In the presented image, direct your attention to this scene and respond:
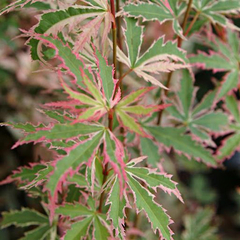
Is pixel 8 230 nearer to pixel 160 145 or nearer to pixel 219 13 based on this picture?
pixel 160 145

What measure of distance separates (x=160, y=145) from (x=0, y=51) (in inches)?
45.9

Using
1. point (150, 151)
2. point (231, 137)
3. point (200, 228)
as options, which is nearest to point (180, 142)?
point (150, 151)

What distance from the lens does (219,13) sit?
0.85m

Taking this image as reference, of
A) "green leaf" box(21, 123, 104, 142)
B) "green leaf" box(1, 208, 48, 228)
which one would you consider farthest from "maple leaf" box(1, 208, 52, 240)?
"green leaf" box(21, 123, 104, 142)

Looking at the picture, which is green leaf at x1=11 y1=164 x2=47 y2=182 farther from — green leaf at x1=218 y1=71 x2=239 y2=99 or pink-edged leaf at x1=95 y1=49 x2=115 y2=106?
green leaf at x1=218 y1=71 x2=239 y2=99

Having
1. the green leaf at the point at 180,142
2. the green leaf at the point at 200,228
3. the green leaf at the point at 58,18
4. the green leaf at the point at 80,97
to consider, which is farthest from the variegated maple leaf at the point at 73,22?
the green leaf at the point at 200,228

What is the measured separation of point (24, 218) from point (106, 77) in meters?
Answer: 0.46

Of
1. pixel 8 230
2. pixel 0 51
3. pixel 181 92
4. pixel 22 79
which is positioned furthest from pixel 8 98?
pixel 181 92

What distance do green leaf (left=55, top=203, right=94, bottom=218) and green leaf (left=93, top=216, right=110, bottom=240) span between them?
26 millimetres

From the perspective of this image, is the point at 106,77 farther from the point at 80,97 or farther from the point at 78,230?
the point at 78,230

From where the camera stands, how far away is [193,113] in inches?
36.6

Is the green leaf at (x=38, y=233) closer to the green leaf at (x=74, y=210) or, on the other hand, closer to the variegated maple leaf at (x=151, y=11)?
the green leaf at (x=74, y=210)

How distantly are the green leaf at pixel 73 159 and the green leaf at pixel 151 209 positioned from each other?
131 millimetres

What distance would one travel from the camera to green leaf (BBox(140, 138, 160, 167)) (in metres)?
0.81
